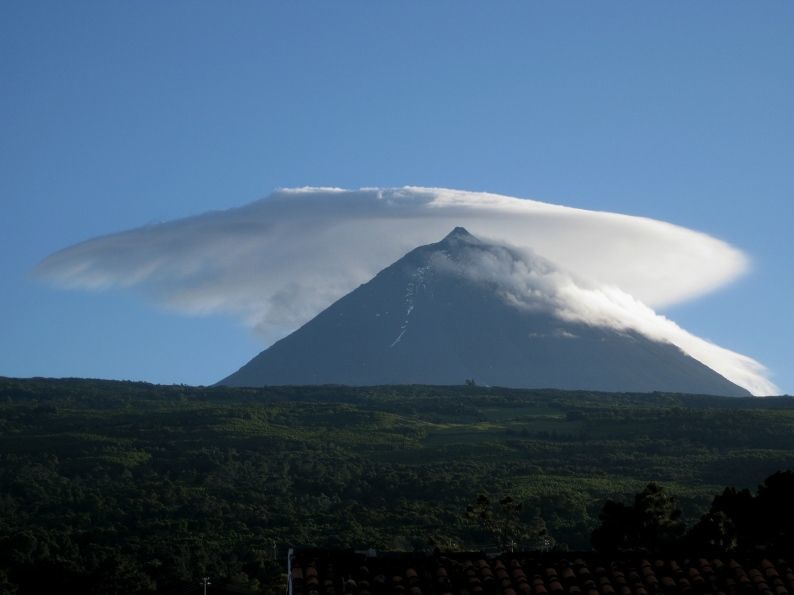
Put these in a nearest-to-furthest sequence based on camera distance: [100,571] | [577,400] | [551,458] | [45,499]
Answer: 1. [100,571]
2. [45,499]
3. [551,458]
4. [577,400]

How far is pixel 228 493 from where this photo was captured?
405 ft

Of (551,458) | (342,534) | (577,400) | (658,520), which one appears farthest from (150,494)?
(577,400)

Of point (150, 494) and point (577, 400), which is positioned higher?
point (577, 400)

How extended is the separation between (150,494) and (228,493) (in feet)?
22.3

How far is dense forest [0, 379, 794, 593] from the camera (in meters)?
86.6

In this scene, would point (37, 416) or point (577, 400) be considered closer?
point (37, 416)

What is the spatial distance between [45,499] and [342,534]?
33.0 metres

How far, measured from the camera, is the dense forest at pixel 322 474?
86625 millimetres

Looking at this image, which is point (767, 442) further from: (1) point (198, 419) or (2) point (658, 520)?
(2) point (658, 520)

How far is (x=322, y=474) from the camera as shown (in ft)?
438

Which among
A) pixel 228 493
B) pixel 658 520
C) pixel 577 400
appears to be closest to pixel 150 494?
pixel 228 493

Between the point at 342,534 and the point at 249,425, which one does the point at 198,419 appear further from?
the point at 342,534

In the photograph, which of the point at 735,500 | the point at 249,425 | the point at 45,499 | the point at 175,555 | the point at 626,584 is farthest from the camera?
the point at 249,425

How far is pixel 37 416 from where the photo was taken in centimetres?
16488
